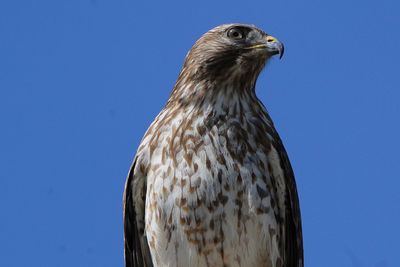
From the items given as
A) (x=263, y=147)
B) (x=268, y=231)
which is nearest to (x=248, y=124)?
(x=263, y=147)

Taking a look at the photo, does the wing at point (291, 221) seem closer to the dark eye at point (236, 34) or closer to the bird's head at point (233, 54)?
the bird's head at point (233, 54)

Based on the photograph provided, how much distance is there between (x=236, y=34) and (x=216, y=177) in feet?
5.15

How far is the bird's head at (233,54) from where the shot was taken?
33.0 feet

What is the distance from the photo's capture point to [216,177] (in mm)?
9344

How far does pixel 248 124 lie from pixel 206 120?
1.23 feet

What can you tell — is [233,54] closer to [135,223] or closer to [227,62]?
[227,62]

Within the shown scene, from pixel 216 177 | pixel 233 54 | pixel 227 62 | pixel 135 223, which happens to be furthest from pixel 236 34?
pixel 135 223

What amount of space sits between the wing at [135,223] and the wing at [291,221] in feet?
4.11

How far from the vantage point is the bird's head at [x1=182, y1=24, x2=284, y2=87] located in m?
10.1

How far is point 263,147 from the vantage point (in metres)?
9.59

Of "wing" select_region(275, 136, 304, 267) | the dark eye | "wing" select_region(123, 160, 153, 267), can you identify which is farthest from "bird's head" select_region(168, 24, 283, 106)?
"wing" select_region(123, 160, 153, 267)

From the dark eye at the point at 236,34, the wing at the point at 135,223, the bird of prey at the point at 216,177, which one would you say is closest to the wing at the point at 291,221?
the bird of prey at the point at 216,177

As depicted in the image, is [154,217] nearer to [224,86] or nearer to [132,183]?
[132,183]

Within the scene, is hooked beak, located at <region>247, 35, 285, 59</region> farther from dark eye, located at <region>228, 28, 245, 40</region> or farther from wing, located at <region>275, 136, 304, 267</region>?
wing, located at <region>275, 136, 304, 267</region>
